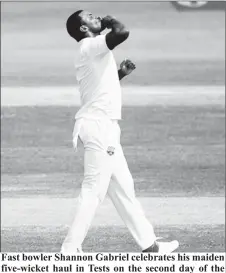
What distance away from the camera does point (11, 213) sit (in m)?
10.9

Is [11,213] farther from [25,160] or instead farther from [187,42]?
[187,42]

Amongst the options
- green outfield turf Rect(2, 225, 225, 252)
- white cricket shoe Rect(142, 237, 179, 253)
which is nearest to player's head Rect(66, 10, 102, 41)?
white cricket shoe Rect(142, 237, 179, 253)

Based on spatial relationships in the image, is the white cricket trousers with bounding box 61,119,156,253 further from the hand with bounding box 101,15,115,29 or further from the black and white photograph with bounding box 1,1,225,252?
the hand with bounding box 101,15,115,29

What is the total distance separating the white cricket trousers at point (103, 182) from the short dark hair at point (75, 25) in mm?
537

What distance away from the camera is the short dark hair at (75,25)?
7.34 meters

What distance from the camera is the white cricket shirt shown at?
7234mm

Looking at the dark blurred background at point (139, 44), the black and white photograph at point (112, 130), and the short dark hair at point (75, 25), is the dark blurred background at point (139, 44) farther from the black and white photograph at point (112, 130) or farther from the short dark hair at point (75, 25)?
the short dark hair at point (75, 25)

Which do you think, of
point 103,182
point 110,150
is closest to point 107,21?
point 110,150

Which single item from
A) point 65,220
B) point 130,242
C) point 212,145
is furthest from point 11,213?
point 212,145

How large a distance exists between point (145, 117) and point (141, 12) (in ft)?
29.5

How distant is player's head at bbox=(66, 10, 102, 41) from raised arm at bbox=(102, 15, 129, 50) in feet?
0.61

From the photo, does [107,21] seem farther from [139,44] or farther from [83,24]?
[139,44]

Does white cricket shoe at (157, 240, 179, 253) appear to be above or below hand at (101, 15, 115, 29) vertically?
below

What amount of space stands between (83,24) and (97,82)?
1.26 feet
